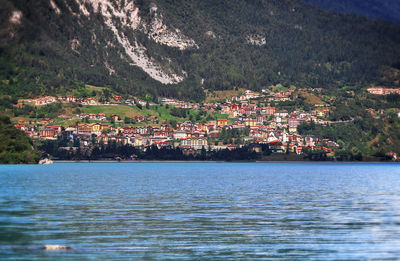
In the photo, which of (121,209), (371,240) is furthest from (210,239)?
(121,209)

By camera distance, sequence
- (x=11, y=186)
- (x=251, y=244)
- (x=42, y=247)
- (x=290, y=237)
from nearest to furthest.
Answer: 1. (x=42, y=247)
2. (x=251, y=244)
3. (x=290, y=237)
4. (x=11, y=186)

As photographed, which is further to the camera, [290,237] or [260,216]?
[260,216]

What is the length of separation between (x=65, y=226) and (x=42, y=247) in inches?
319

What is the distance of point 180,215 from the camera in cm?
4400

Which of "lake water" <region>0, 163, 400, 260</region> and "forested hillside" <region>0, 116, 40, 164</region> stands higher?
"forested hillside" <region>0, 116, 40, 164</region>

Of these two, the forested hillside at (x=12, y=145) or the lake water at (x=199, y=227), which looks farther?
the forested hillside at (x=12, y=145)

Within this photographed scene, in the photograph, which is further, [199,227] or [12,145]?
[12,145]

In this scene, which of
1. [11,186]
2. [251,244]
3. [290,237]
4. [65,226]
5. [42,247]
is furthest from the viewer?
[11,186]

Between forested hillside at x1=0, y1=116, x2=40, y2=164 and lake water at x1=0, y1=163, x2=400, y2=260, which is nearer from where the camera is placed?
lake water at x1=0, y1=163, x2=400, y2=260

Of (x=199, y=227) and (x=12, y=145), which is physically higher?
(x=12, y=145)

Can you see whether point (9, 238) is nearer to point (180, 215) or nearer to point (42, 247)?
point (42, 247)

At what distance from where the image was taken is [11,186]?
73375 millimetres

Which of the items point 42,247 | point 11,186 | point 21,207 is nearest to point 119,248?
point 42,247

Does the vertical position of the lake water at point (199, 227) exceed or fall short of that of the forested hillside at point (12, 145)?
it falls short
